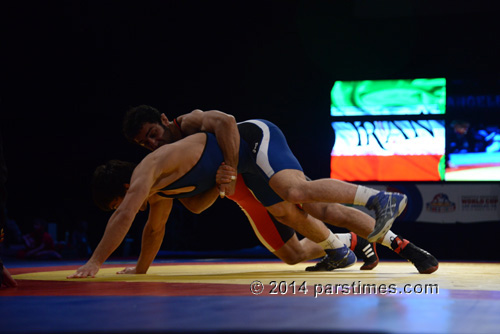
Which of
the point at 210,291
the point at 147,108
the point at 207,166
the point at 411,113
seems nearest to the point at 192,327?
the point at 210,291

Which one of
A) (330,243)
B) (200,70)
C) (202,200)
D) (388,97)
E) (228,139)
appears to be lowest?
(330,243)

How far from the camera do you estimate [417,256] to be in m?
2.97

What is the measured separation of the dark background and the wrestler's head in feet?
16.7

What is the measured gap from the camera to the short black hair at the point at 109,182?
2797mm

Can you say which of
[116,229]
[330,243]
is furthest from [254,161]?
[116,229]

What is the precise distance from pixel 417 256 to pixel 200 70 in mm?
6004

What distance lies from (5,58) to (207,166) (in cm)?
630

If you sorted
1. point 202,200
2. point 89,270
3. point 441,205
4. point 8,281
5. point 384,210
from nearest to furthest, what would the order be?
1. point 8,281
2. point 384,210
3. point 89,270
4. point 202,200
5. point 441,205

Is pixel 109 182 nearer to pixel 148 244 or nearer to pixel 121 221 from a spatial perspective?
pixel 121 221

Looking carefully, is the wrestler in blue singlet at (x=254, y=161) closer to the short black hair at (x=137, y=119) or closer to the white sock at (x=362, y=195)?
the short black hair at (x=137, y=119)

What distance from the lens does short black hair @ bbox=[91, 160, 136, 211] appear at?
280cm

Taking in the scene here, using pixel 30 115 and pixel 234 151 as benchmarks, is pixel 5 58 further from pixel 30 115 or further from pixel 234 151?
pixel 234 151

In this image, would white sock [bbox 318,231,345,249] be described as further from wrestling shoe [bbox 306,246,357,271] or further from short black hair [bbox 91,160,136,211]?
short black hair [bbox 91,160,136,211]

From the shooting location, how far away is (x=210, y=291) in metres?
2.08
